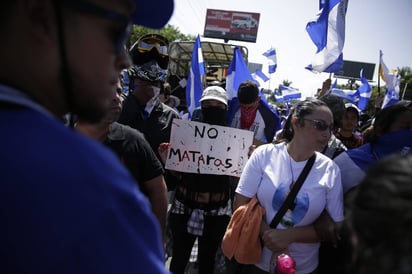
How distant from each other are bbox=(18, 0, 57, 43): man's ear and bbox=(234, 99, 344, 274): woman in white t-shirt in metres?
1.76

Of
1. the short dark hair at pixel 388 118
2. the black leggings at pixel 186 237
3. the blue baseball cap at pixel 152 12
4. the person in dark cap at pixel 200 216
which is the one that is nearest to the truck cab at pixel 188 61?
the person in dark cap at pixel 200 216

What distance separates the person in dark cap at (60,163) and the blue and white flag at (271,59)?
Result: 9.73m

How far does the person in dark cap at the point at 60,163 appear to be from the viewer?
0.50m

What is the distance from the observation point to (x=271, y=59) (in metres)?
9.96

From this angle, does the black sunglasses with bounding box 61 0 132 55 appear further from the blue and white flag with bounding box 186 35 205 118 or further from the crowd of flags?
the crowd of flags

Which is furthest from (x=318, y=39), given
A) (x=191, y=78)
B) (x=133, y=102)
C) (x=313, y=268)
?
(x=313, y=268)

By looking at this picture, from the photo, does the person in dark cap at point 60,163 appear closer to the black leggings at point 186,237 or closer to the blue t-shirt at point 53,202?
the blue t-shirt at point 53,202

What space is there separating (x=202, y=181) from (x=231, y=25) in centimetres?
3925

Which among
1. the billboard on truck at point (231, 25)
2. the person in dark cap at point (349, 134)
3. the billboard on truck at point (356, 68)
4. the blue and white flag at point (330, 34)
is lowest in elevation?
the person in dark cap at point (349, 134)

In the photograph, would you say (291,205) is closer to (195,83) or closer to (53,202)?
(53,202)

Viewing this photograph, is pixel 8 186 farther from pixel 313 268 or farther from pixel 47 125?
pixel 313 268

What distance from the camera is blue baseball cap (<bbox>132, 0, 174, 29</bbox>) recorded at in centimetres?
104

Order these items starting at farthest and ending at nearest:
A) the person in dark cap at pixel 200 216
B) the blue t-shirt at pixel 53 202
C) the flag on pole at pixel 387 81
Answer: the flag on pole at pixel 387 81
the person in dark cap at pixel 200 216
the blue t-shirt at pixel 53 202

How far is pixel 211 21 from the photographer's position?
3981 centimetres
